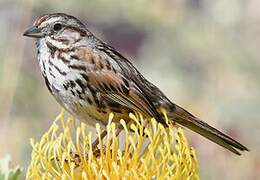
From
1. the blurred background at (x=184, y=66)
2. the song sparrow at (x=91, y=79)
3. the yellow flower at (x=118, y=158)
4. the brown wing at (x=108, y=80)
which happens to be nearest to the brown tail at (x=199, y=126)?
the song sparrow at (x=91, y=79)

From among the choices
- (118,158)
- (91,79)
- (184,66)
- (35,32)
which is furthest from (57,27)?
(184,66)

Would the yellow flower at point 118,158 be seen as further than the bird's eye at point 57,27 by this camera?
No

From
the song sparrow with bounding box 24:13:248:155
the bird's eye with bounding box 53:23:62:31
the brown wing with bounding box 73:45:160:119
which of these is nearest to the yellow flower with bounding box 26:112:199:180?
the song sparrow with bounding box 24:13:248:155

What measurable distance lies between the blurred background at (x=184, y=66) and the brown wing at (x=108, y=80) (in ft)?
→ 4.60

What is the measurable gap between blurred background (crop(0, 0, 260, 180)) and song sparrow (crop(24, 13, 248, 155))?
4.45 ft

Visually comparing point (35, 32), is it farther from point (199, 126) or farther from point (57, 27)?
point (199, 126)

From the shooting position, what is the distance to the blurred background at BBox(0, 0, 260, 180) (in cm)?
779

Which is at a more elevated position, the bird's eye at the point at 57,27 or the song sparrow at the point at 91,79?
the bird's eye at the point at 57,27

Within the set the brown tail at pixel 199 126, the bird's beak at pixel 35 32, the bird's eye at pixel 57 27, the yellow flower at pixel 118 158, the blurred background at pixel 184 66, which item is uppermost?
the blurred background at pixel 184 66

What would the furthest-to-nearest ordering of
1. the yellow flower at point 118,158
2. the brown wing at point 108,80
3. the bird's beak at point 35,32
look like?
the brown wing at point 108,80, the bird's beak at point 35,32, the yellow flower at point 118,158

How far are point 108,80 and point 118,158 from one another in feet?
3.00

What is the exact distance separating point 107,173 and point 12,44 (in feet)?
8.65

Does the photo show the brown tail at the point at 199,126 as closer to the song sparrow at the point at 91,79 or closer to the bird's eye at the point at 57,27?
the song sparrow at the point at 91,79

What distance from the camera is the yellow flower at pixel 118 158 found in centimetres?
507
